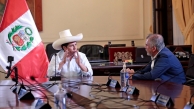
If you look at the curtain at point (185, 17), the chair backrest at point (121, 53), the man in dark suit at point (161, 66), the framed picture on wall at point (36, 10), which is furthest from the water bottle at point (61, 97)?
the framed picture on wall at point (36, 10)

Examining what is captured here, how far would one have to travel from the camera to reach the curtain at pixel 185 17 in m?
4.88

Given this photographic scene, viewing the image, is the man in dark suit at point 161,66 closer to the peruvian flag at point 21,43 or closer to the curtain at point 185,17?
the peruvian flag at point 21,43

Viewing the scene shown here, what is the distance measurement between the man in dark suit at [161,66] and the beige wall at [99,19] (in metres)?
2.96

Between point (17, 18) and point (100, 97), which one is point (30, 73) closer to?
point (17, 18)

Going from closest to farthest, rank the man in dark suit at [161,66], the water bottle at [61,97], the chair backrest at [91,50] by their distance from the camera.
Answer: the water bottle at [61,97], the man in dark suit at [161,66], the chair backrest at [91,50]

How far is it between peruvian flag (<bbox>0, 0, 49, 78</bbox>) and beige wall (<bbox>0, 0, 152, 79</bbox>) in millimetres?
2167

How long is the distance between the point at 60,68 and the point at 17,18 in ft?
2.79

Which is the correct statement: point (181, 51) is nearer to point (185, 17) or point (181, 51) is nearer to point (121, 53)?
point (121, 53)

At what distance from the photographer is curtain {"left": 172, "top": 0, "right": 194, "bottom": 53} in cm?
488

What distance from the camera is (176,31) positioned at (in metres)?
5.40

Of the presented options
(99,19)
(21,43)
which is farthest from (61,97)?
(99,19)

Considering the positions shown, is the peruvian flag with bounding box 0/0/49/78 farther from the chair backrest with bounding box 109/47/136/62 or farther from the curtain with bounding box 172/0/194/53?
the curtain with bounding box 172/0/194/53

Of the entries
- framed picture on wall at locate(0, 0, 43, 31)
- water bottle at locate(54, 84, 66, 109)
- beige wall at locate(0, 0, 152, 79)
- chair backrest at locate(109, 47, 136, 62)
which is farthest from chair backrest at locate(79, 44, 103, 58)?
water bottle at locate(54, 84, 66, 109)

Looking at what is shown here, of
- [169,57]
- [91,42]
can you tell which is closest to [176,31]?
[91,42]
